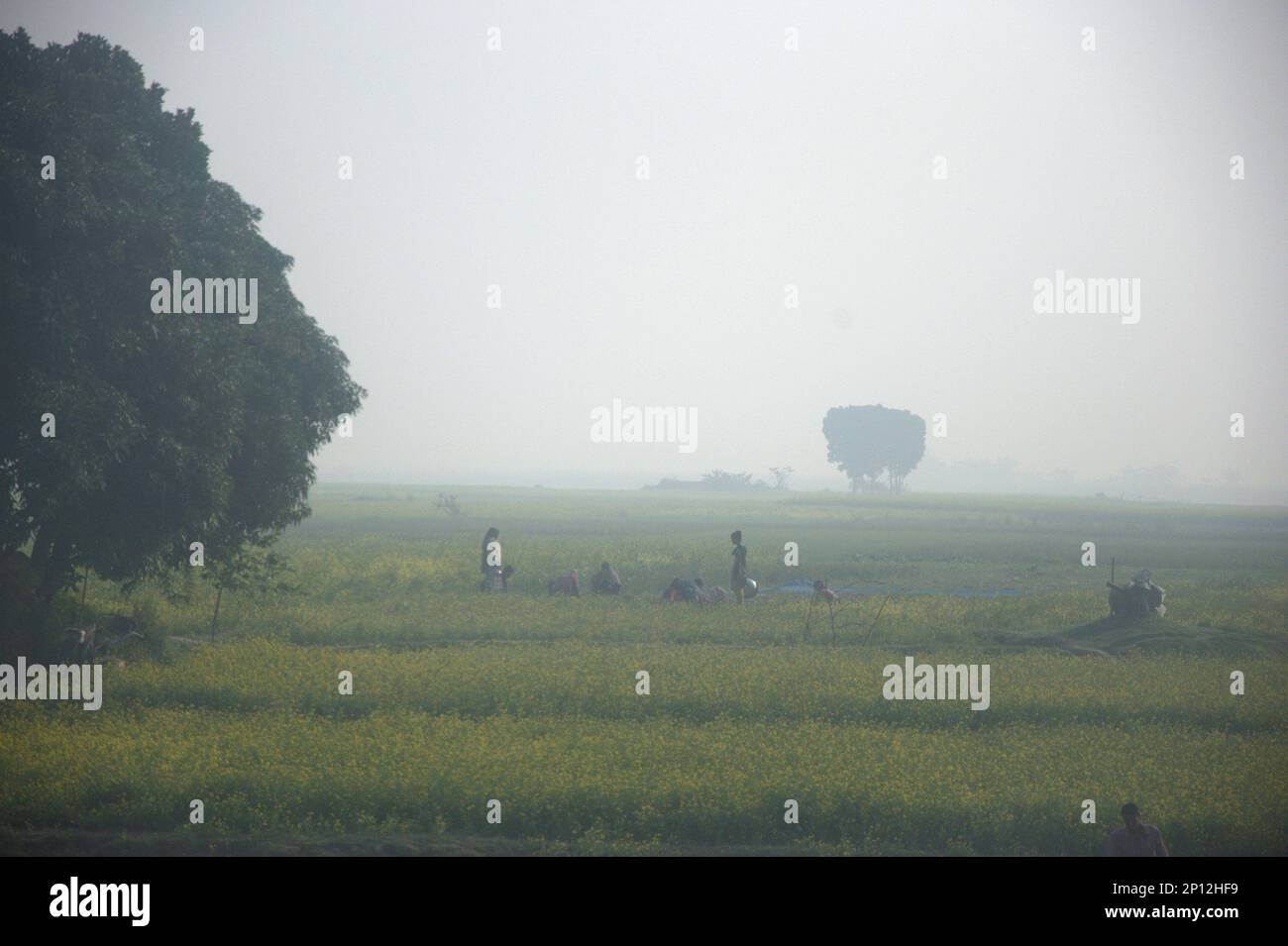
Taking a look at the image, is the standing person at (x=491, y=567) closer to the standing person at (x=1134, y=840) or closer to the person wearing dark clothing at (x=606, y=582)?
the person wearing dark clothing at (x=606, y=582)

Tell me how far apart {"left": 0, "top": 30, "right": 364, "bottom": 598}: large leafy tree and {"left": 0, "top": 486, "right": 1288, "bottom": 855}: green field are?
3.47m

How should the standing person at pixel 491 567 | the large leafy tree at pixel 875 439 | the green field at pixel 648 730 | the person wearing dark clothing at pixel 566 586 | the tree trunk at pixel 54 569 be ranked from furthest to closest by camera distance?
the large leafy tree at pixel 875 439 → the standing person at pixel 491 567 → the person wearing dark clothing at pixel 566 586 → the tree trunk at pixel 54 569 → the green field at pixel 648 730

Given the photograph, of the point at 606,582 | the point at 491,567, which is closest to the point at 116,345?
the point at 491,567

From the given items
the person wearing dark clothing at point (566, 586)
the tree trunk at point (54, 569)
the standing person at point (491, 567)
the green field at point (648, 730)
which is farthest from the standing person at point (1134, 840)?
the standing person at point (491, 567)

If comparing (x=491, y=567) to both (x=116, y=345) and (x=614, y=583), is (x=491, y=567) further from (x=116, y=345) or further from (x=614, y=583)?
(x=116, y=345)

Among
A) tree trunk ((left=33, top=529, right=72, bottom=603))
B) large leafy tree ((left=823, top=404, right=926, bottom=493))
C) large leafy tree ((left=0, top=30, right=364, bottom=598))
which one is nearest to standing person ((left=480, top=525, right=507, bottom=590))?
large leafy tree ((left=0, top=30, right=364, bottom=598))

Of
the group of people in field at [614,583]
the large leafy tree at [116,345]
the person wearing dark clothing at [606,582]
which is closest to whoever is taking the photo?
the large leafy tree at [116,345]

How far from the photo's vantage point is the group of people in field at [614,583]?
34.8 metres

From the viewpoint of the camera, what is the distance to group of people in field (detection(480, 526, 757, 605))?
34812mm

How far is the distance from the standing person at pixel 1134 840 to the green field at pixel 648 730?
956mm

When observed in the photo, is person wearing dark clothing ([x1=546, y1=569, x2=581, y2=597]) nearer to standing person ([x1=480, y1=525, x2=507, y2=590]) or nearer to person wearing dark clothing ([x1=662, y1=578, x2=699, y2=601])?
standing person ([x1=480, y1=525, x2=507, y2=590])
